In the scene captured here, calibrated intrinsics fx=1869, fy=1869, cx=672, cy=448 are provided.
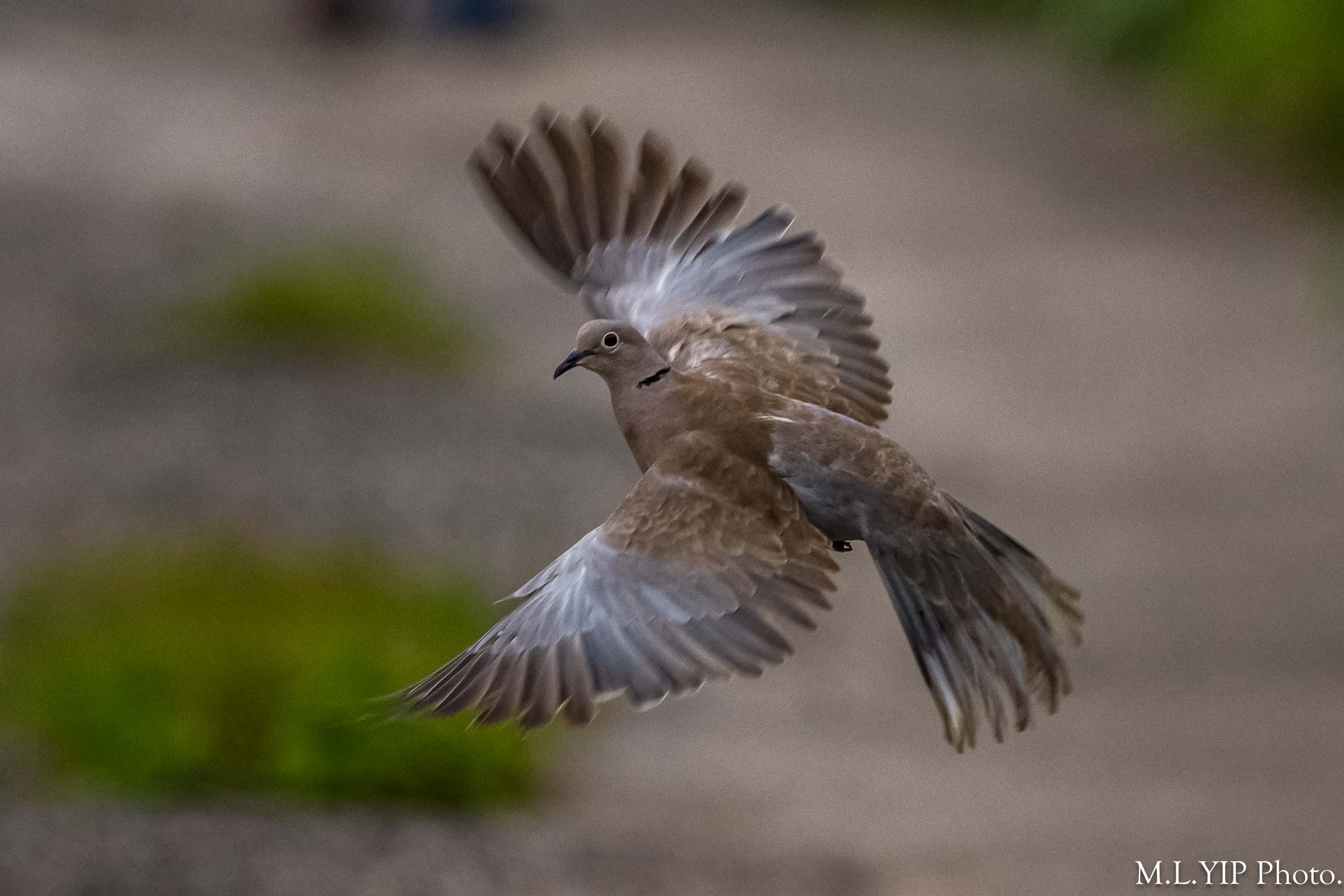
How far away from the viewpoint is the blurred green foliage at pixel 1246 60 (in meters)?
14.8

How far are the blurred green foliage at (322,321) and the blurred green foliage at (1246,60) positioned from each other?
6.87 m

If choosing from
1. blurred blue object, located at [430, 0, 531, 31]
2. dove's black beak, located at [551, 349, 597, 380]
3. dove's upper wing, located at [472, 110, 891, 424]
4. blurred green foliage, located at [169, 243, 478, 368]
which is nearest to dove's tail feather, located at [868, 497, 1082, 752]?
dove's upper wing, located at [472, 110, 891, 424]

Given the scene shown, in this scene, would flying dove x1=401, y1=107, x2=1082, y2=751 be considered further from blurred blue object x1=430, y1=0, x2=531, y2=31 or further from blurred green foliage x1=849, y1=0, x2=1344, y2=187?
blurred blue object x1=430, y1=0, x2=531, y2=31

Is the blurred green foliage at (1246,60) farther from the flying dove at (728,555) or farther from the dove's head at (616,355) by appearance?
the dove's head at (616,355)

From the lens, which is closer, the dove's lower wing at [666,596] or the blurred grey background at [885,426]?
the dove's lower wing at [666,596]

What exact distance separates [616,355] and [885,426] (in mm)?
8887

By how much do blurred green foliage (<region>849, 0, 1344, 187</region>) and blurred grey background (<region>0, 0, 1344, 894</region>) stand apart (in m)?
0.43

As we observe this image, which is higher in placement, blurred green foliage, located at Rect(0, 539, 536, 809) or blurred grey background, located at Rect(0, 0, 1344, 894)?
blurred grey background, located at Rect(0, 0, 1344, 894)

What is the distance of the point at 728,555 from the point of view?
7.59ft

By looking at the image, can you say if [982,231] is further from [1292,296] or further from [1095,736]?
[1095,736]

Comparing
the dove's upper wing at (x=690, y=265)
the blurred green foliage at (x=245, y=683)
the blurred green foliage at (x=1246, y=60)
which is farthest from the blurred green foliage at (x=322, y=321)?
the dove's upper wing at (x=690, y=265)

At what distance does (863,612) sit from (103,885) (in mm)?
5465

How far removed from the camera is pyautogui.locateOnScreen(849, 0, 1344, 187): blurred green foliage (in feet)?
48.6

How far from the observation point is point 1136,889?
25.2 ft
